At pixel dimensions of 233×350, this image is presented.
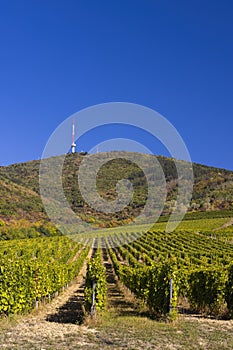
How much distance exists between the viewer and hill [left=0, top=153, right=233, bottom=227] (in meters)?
114

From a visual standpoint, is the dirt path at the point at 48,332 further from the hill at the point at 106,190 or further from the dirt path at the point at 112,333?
the hill at the point at 106,190

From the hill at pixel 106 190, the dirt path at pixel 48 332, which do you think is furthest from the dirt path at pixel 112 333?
the hill at pixel 106 190

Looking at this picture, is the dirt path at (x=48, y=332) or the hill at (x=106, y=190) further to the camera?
the hill at (x=106, y=190)

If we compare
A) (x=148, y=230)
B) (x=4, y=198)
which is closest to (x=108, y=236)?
(x=148, y=230)

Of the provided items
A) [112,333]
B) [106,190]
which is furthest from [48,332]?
[106,190]

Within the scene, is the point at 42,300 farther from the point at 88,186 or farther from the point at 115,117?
the point at 88,186

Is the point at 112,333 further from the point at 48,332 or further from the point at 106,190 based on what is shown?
the point at 106,190

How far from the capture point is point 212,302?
59.3 feet

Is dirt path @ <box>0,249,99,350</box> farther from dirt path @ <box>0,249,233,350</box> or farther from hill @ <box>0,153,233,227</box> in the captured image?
hill @ <box>0,153,233,227</box>

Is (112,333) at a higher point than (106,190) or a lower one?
lower

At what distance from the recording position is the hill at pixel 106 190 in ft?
374

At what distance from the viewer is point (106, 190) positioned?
424 feet

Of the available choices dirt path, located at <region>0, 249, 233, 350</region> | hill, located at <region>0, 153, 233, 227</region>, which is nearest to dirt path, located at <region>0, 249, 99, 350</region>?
dirt path, located at <region>0, 249, 233, 350</region>

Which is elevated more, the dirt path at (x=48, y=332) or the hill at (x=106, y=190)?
the hill at (x=106, y=190)
